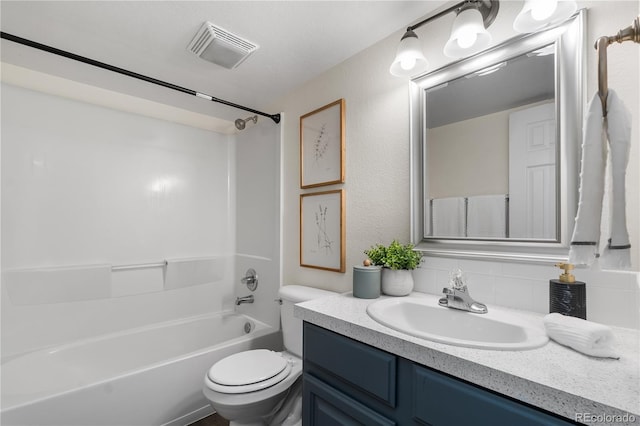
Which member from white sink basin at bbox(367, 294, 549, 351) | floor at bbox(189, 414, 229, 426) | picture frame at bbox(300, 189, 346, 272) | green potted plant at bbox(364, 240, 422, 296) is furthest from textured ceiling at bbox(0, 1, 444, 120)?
floor at bbox(189, 414, 229, 426)

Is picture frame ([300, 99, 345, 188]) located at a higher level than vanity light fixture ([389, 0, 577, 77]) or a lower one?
lower

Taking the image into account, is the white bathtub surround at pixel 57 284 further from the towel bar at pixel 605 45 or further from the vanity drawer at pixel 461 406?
the towel bar at pixel 605 45

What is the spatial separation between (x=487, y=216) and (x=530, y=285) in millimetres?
295

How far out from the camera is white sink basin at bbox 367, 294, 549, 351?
82 cm

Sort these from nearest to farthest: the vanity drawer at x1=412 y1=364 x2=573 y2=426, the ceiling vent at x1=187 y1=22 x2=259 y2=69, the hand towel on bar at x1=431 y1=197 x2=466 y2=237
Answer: the vanity drawer at x1=412 y1=364 x2=573 y2=426 → the hand towel on bar at x1=431 y1=197 x2=466 y2=237 → the ceiling vent at x1=187 y1=22 x2=259 y2=69

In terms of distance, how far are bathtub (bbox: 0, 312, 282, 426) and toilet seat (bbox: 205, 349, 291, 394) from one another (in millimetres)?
318

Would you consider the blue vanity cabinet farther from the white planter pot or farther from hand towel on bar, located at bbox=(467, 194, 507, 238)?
hand towel on bar, located at bbox=(467, 194, 507, 238)

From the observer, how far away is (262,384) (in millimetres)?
1444

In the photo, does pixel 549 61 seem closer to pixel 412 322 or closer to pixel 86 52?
pixel 412 322

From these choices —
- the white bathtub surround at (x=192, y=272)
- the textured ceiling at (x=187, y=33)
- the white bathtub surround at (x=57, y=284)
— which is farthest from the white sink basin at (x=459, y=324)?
the white bathtub surround at (x=57, y=284)

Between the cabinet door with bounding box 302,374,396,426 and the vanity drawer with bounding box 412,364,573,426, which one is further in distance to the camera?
the cabinet door with bounding box 302,374,396,426
